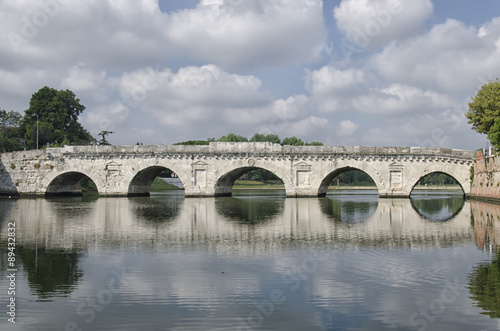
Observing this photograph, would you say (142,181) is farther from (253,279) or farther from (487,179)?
(253,279)

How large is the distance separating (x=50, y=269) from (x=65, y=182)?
128ft

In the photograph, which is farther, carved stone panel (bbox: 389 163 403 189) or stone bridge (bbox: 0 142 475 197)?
carved stone panel (bbox: 389 163 403 189)

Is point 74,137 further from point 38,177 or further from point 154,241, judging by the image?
point 154,241

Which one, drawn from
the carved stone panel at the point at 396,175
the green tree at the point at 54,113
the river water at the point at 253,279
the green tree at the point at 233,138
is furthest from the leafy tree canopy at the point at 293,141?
the river water at the point at 253,279

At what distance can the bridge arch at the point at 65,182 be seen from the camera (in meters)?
43.8

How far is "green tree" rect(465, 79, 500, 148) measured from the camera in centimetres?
3813

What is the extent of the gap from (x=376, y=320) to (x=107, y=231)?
40.8 ft

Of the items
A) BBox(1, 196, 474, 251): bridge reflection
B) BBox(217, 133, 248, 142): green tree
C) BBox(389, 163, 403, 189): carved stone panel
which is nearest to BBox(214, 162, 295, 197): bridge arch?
BBox(389, 163, 403, 189): carved stone panel

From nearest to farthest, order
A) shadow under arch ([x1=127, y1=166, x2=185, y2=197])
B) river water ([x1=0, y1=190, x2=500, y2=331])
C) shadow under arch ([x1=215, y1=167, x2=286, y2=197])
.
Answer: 1. river water ([x1=0, y1=190, x2=500, y2=331])
2. shadow under arch ([x1=215, y1=167, x2=286, y2=197])
3. shadow under arch ([x1=127, y1=166, x2=185, y2=197])

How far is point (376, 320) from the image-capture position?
763cm

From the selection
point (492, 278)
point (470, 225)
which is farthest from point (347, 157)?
point (492, 278)

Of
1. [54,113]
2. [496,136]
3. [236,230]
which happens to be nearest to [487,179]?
[496,136]

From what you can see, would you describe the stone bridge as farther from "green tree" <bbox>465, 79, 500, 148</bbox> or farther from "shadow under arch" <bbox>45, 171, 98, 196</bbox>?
"green tree" <bbox>465, 79, 500, 148</bbox>

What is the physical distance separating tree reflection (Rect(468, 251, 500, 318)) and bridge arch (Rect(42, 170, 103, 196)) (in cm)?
3743
